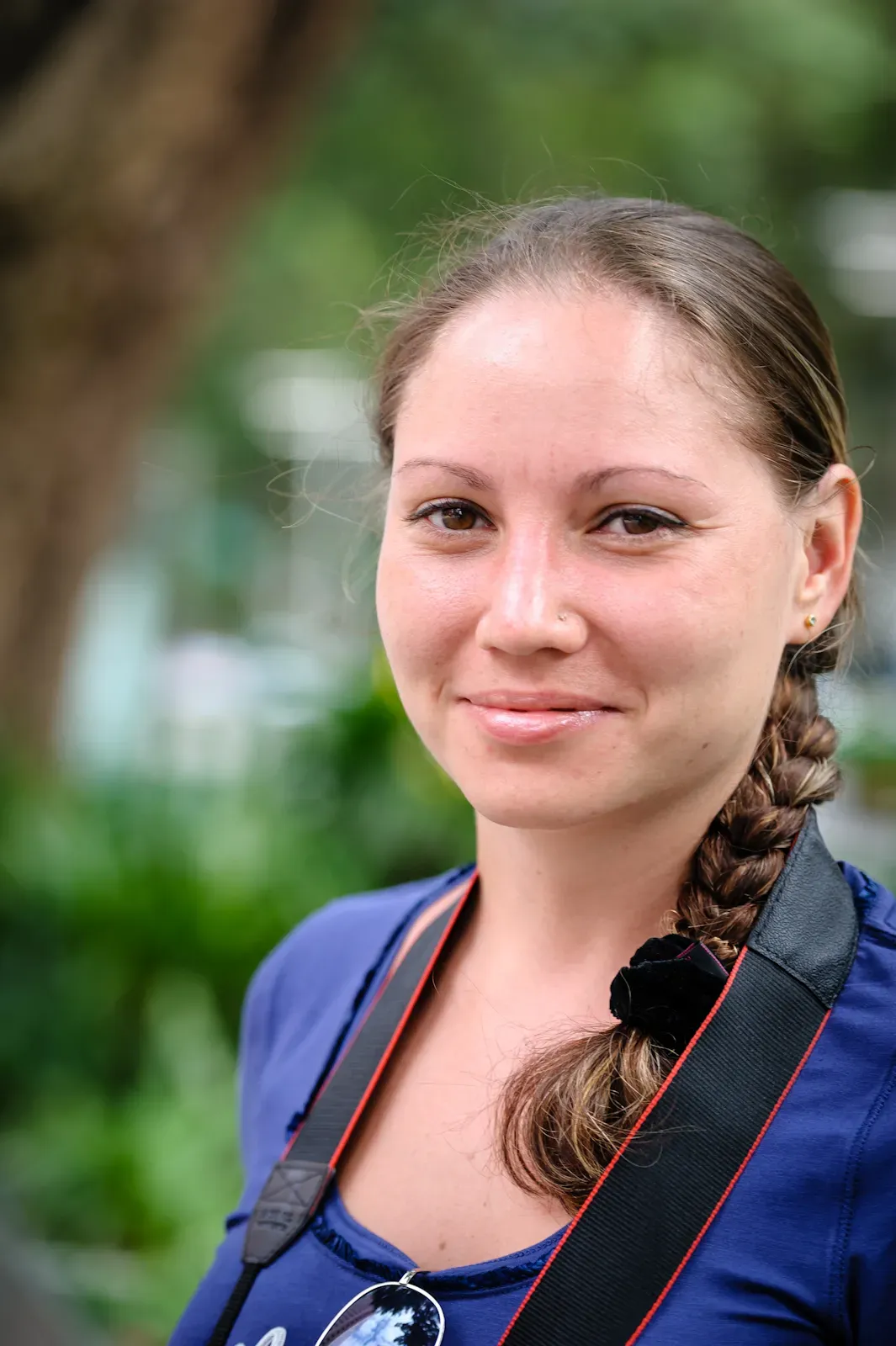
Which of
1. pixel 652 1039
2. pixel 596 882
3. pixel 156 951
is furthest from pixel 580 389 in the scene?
pixel 156 951

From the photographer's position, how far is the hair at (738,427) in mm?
1375

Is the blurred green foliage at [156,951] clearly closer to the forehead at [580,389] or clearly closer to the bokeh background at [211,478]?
the bokeh background at [211,478]

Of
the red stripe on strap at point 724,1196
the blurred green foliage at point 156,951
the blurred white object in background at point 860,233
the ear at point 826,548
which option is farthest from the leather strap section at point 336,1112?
the blurred white object in background at point 860,233

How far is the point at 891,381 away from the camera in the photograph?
1614 centimetres

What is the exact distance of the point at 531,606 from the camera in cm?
133

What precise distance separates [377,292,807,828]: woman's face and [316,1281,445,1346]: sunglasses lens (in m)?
0.47

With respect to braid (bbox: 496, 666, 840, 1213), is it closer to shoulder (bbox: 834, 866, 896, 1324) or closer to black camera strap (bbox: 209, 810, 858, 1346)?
black camera strap (bbox: 209, 810, 858, 1346)

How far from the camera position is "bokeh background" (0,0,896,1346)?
156 inches

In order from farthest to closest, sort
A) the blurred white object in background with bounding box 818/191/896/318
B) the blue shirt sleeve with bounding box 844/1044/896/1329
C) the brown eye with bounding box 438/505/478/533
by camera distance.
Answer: the blurred white object in background with bounding box 818/191/896/318
the brown eye with bounding box 438/505/478/533
the blue shirt sleeve with bounding box 844/1044/896/1329

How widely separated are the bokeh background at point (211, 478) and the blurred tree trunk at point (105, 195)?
1cm

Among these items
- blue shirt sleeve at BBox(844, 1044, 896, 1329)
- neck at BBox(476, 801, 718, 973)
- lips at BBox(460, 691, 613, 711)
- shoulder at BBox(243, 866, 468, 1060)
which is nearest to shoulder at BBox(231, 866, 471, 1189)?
shoulder at BBox(243, 866, 468, 1060)

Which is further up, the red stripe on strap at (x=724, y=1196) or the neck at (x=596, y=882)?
the neck at (x=596, y=882)

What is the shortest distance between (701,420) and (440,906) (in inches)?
31.4

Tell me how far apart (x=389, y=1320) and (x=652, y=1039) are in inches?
14.5
